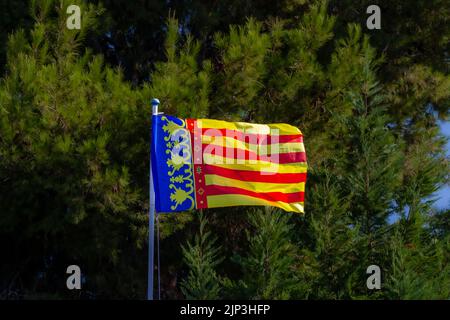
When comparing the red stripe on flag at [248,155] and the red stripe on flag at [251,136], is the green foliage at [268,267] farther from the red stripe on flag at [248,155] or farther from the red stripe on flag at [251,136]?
the red stripe on flag at [251,136]

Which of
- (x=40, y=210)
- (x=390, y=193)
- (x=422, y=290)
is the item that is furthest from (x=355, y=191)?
(x=40, y=210)

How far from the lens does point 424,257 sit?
6914 mm

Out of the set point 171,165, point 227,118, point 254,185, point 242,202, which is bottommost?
point 242,202

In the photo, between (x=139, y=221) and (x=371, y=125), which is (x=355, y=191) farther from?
(x=139, y=221)

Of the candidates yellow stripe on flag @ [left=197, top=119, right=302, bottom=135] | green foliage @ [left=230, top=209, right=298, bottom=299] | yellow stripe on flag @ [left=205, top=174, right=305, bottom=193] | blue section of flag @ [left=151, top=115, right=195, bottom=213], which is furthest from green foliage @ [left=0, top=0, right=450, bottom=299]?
yellow stripe on flag @ [left=197, top=119, right=302, bottom=135]

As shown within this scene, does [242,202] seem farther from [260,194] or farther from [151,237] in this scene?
[151,237]

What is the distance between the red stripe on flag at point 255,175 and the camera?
21.9ft

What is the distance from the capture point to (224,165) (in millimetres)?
6711

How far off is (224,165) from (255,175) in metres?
0.30

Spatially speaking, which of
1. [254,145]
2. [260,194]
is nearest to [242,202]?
[260,194]

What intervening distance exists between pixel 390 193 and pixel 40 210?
4080mm

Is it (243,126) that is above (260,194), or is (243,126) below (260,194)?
above

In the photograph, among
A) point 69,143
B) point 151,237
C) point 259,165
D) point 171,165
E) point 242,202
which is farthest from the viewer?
point 69,143

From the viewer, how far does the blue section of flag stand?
6391 mm
